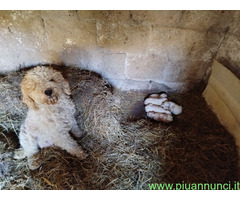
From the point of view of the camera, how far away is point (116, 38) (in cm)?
229

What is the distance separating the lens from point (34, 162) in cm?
187

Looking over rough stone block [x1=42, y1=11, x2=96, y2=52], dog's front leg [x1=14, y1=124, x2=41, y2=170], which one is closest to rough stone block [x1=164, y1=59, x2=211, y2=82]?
rough stone block [x1=42, y1=11, x2=96, y2=52]

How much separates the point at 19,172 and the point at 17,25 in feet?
5.25

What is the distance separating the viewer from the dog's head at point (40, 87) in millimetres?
1486

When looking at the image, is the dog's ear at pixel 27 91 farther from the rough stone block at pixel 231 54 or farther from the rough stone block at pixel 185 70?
the rough stone block at pixel 231 54

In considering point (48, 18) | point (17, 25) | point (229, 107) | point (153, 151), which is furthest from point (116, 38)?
point (229, 107)

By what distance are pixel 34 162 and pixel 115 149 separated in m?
0.84

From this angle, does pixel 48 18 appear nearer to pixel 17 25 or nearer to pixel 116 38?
pixel 17 25

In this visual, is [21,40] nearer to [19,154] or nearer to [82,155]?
[19,154]

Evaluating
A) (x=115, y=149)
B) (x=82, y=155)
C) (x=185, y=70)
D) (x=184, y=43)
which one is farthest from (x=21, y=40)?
(x=185, y=70)

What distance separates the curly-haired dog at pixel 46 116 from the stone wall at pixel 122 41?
791mm

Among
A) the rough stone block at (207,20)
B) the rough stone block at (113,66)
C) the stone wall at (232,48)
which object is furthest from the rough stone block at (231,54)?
the rough stone block at (113,66)

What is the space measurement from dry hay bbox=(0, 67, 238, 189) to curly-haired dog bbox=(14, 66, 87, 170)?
10 cm

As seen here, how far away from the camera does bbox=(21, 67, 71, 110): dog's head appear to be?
1.49 m
